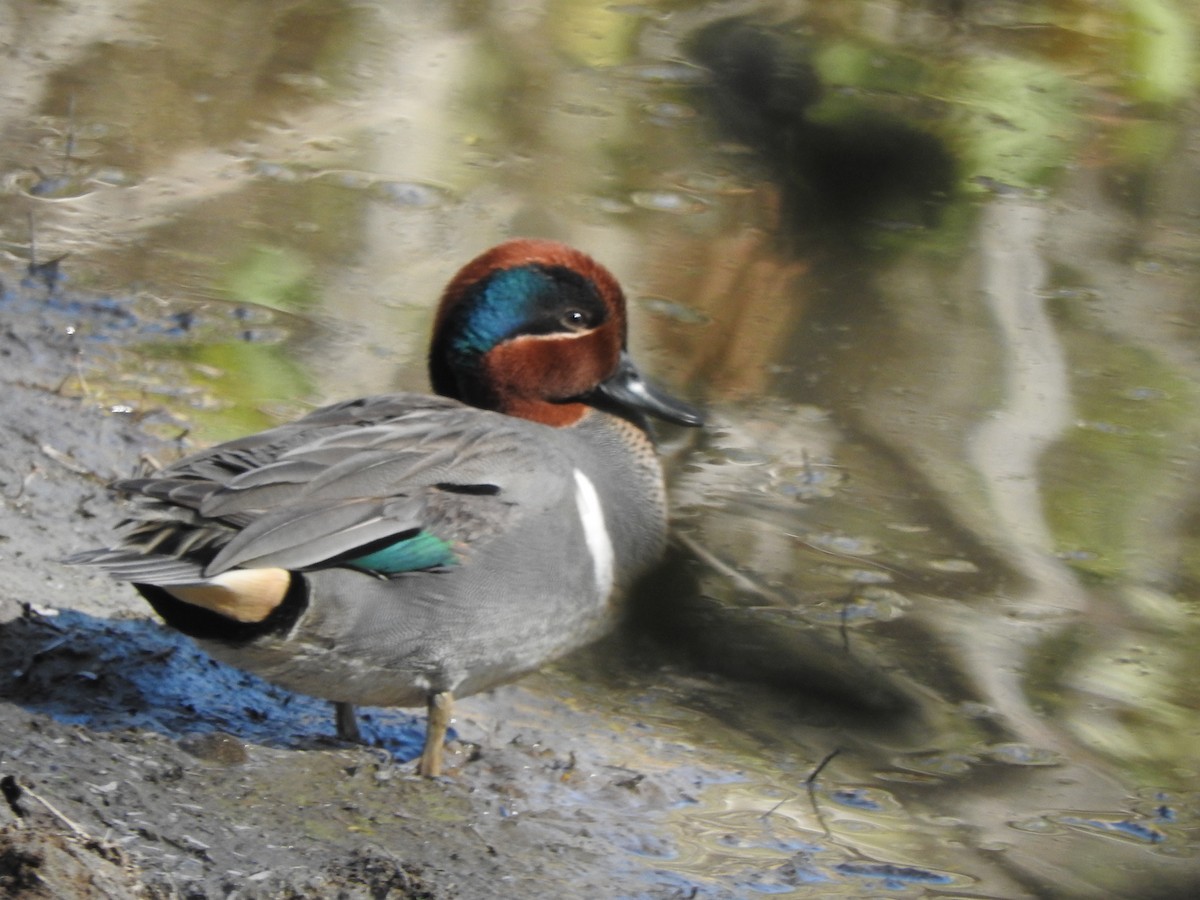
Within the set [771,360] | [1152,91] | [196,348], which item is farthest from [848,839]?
[1152,91]

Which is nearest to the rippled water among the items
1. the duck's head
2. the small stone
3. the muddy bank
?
the muddy bank

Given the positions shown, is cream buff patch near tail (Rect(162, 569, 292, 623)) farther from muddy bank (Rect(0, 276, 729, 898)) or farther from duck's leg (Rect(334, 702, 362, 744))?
duck's leg (Rect(334, 702, 362, 744))

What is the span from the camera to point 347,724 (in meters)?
3.64

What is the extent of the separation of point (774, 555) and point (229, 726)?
1538mm

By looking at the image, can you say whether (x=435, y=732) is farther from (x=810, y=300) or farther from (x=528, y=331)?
(x=810, y=300)

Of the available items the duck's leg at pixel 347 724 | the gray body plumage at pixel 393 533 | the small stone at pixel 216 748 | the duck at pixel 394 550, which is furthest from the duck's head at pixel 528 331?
the small stone at pixel 216 748

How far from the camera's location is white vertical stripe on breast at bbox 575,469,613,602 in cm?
351

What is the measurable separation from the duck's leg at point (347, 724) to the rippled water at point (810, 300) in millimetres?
704

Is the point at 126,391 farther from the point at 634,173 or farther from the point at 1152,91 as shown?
the point at 1152,91

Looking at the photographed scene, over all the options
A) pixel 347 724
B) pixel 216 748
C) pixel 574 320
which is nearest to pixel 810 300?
pixel 574 320

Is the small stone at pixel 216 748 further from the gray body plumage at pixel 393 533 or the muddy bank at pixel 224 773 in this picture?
the gray body plumage at pixel 393 533

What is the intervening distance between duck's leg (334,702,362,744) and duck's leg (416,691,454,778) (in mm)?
199

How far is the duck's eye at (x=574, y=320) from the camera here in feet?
12.6

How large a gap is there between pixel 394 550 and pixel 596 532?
0.45m
